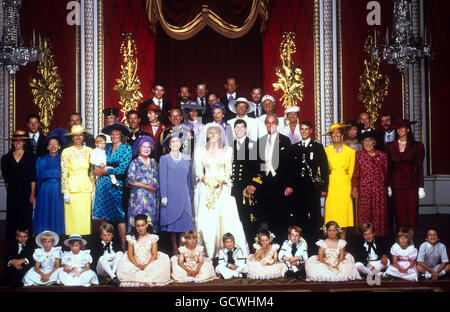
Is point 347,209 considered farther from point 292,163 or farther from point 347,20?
point 347,20

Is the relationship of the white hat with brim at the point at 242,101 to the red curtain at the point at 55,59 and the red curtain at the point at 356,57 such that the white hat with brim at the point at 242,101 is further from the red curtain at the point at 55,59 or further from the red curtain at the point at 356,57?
the red curtain at the point at 55,59

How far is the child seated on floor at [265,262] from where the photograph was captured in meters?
5.61

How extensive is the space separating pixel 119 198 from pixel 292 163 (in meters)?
1.94

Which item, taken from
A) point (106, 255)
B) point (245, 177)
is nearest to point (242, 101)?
point (245, 177)

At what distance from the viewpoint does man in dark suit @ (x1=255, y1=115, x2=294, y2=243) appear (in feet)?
20.3

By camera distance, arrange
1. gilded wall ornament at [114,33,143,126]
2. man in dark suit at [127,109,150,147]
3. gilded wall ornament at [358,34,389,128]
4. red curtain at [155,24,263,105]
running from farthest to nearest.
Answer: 1. red curtain at [155,24,263,105]
2. gilded wall ornament at [114,33,143,126]
3. gilded wall ornament at [358,34,389,128]
4. man in dark suit at [127,109,150,147]

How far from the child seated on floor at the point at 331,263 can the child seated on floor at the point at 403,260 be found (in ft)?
1.17

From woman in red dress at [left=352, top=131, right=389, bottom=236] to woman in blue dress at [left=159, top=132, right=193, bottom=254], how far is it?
1.84m

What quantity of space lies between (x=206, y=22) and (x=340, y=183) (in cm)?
418

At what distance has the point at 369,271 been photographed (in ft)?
18.2

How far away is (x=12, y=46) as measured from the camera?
23.9ft

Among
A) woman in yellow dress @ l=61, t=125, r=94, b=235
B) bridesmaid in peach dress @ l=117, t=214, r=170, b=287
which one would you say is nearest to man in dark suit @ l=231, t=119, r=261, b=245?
bridesmaid in peach dress @ l=117, t=214, r=170, b=287

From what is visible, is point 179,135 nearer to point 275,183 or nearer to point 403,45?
point 275,183

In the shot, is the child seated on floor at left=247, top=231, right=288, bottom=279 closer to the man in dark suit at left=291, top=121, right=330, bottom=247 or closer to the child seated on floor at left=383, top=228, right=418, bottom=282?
the man in dark suit at left=291, top=121, right=330, bottom=247
